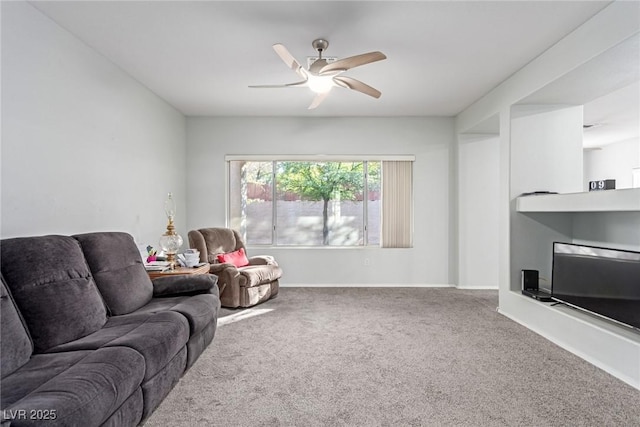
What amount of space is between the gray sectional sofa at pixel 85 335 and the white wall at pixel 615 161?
27.2 feet

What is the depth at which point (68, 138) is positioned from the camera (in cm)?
285

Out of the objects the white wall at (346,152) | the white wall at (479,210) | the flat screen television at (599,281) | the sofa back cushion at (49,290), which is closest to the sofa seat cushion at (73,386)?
the sofa back cushion at (49,290)

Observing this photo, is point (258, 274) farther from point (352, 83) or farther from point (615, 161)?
point (615, 161)

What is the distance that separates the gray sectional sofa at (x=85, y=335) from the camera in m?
1.42

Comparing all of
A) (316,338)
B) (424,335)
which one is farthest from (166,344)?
(424,335)

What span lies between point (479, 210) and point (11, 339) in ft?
18.0

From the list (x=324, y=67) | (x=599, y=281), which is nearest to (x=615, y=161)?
(x=599, y=281)

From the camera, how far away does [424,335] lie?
3357 mm

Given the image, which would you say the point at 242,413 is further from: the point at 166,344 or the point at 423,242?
the point at 423,242

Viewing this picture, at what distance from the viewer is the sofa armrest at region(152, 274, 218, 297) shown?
303 centimetres

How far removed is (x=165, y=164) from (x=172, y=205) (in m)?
0.58

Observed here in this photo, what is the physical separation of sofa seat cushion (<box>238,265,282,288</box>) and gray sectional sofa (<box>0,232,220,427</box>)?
1.37m

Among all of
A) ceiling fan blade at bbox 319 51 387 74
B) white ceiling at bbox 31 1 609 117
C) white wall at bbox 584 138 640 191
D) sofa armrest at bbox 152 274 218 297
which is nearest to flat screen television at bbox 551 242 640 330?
white ceiling at bbox 31 1 609 117

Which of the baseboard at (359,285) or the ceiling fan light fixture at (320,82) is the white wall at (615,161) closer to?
the baseboard at (359,285)
